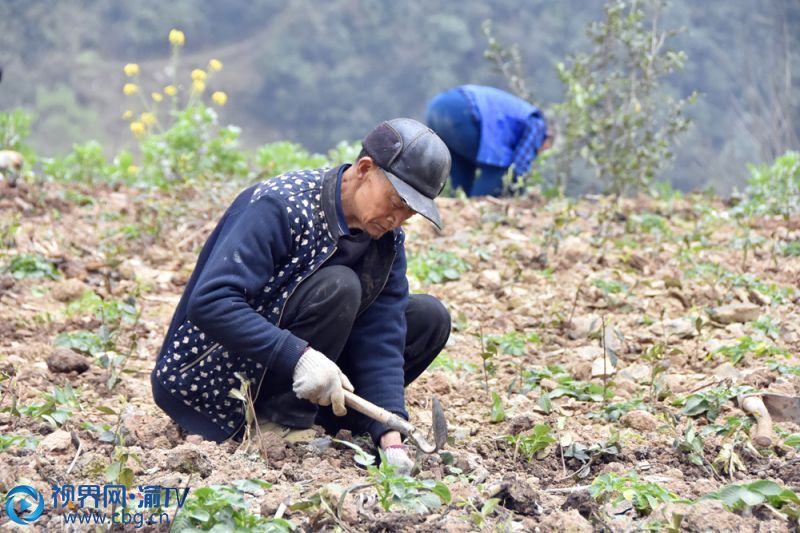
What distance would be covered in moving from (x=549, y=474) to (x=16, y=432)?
1484 mm

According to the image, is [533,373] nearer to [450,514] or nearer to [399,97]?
[450,514]

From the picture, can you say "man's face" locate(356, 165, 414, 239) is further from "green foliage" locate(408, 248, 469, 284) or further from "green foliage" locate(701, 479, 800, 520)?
"green foliage" locate(408, 248, 469, 284)

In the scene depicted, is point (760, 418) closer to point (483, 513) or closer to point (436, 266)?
point (483, 513)

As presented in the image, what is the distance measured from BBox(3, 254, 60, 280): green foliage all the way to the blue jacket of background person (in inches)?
143

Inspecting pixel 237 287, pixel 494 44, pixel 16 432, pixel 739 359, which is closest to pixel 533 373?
pixel 739 359

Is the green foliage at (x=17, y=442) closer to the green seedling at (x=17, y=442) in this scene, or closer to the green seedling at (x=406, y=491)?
the green seedling at (x=17, y=442)

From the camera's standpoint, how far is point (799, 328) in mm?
4305

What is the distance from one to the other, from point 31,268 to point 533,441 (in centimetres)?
307

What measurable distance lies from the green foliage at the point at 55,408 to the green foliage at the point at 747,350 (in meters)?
2.30

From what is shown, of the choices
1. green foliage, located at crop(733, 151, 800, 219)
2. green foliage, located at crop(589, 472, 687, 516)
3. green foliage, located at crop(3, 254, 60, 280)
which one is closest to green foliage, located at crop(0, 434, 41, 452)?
green foliage, located at crop(589, 472, 687, 516)

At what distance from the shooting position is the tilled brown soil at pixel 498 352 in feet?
8.58

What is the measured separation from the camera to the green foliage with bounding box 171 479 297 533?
87.7 inches

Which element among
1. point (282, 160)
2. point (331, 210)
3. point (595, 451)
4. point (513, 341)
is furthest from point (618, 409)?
point (282, 160)

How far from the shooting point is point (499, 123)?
7.98m
